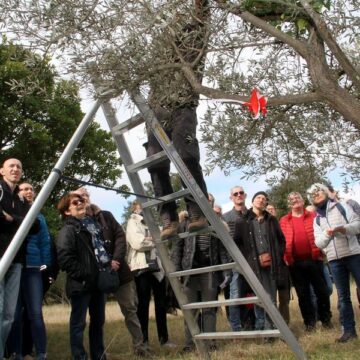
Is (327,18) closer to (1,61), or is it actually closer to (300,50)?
(300,50)

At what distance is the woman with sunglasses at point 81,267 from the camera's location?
7.56m

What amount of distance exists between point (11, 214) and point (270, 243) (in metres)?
3.67

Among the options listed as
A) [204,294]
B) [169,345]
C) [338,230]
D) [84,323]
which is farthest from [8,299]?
[338,230]

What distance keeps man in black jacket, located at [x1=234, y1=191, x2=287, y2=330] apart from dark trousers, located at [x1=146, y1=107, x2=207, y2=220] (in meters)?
3.05

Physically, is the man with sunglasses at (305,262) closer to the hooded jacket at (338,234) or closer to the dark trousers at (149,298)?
the hooded jacket at (338,234)

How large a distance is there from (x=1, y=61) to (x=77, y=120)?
188 inches

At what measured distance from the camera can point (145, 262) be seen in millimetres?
9117

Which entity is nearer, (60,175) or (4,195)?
(60,175)

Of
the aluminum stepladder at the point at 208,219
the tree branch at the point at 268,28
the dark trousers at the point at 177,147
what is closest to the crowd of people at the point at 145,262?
the dark trousers at the point at 177,147

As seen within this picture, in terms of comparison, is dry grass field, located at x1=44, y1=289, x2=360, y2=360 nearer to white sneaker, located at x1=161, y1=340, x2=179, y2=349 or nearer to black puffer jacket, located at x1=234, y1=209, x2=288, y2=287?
white sneaker, located at x1=161, y1=340, x2=179, y2=349

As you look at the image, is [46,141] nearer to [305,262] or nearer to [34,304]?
[305,262]

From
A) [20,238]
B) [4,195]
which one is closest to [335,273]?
[4,195]

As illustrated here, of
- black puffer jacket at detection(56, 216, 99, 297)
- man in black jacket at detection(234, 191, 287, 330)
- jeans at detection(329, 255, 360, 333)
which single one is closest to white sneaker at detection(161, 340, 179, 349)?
man in black jacket at detection(234, 191, 287, 330)

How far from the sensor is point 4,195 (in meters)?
6.95
